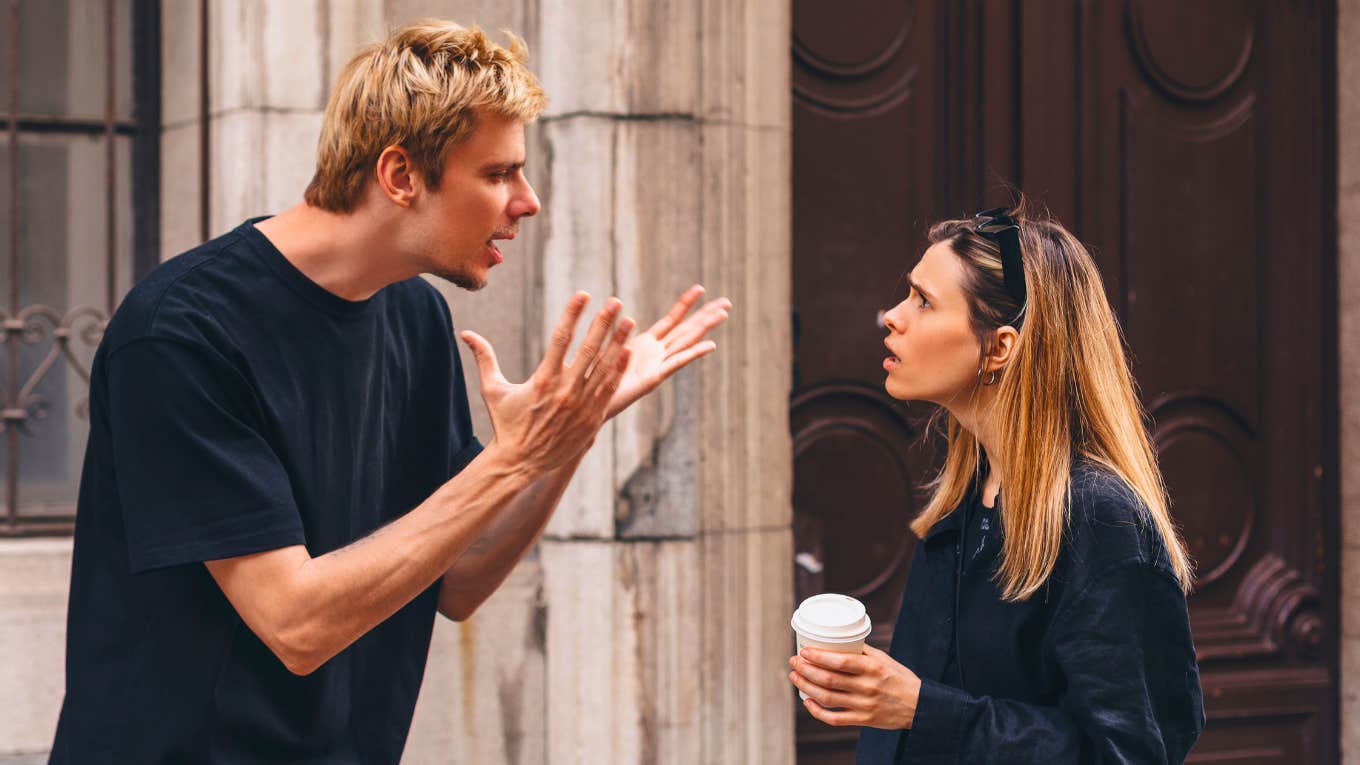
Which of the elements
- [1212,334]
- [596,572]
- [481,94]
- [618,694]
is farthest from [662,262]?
[1212,334]

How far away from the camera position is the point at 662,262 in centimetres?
432

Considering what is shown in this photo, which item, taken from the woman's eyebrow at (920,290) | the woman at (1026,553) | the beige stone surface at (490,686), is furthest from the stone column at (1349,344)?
the woman's eyebrow at (920,290)

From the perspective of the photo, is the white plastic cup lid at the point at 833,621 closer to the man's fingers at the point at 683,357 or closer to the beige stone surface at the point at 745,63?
the man's fingers at the point at 683,357

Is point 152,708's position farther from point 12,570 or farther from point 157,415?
point 12,570

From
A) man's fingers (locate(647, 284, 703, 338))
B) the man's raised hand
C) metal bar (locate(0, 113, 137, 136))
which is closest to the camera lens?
the man's raised hand

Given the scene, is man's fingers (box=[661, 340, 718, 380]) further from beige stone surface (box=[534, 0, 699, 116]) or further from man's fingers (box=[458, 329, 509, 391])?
beige stone surface (box=[534, 0, 699, 116])

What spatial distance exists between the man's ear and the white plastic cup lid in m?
0.95

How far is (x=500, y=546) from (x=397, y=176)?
27.6 inches

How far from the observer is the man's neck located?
248cm

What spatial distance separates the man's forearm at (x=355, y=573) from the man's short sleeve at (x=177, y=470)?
5cm

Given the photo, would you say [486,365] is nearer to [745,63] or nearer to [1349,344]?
[745,63]

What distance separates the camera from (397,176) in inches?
99.2

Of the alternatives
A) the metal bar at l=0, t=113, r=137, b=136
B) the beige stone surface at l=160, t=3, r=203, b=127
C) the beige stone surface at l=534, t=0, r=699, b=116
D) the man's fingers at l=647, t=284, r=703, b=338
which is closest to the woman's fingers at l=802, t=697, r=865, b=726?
the man's fingers at l=647, t=284, r=703, b=338

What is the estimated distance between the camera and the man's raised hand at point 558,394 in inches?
89.4
